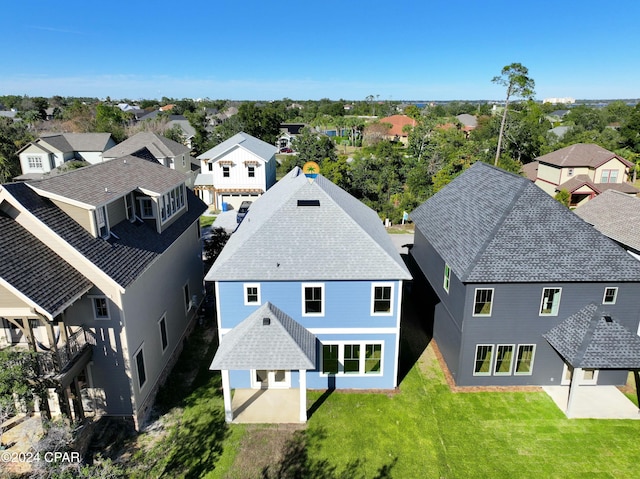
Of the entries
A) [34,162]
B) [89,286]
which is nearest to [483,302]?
[89,286]

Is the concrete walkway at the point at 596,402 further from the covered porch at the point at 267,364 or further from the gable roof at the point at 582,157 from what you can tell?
the gable roof at the point at 582,157

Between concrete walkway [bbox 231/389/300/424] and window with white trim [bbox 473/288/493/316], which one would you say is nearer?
concrete walkway [bbox 231/389/300/424]

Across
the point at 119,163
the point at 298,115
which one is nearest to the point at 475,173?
the point at 119,163

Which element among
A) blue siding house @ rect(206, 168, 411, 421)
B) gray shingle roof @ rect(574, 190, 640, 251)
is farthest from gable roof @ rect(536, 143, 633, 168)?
blue siding house @ rect(206, 168, 411, 421)

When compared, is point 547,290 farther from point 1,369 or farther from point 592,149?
point 592,149

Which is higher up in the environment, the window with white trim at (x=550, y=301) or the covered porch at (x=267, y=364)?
the window with white trim at (x=550, y=301)

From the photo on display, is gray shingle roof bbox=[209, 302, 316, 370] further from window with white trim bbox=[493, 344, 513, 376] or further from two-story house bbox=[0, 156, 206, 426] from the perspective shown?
window with white trim bbox=[493, 344, 513, 376]

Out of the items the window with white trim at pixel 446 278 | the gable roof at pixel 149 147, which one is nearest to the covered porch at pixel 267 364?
the window with white trim at pixel 446 278
